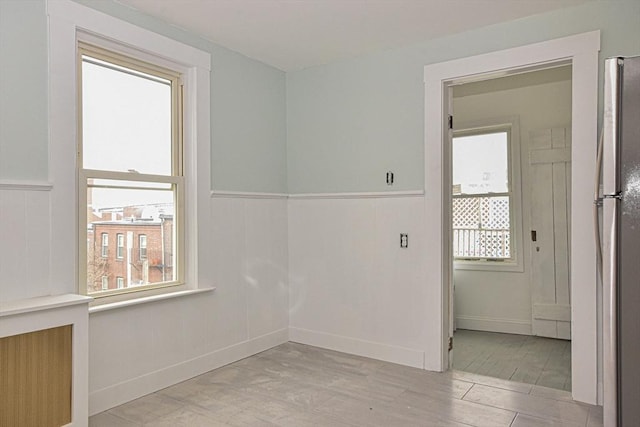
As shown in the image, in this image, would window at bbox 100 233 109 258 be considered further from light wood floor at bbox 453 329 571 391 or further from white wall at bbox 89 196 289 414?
light wood floor at bbox 453 329 571 391

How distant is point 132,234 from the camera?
290 centimetres

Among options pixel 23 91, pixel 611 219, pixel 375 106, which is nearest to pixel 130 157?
pixel 23 91

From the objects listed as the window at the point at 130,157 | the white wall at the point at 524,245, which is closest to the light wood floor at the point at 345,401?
the window at the point at 130,157

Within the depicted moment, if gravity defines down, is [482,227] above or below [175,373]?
above

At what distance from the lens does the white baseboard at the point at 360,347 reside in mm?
3410

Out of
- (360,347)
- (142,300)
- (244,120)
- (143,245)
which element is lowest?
(360,347)

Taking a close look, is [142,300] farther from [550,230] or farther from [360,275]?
[550,230]

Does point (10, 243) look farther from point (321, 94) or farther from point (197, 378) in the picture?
point (321, 94)

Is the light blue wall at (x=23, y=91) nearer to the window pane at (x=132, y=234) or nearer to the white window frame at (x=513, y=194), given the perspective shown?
the window pane at (x=132, y=234)

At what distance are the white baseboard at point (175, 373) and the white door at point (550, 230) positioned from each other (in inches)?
97.6

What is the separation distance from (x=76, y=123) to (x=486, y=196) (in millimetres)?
3751

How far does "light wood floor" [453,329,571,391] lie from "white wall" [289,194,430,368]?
2.00ft

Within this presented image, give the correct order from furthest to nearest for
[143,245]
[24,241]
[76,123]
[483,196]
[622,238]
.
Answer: [483,196] < [143,245] < [76,123] < [24,241] < [622,238]

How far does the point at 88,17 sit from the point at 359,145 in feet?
6.73
